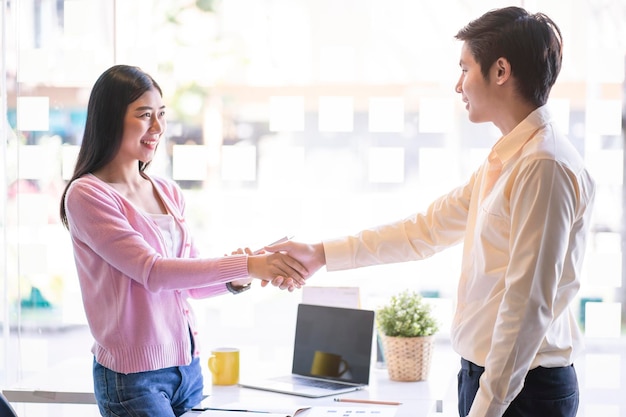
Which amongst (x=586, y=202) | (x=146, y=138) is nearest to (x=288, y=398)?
(x=146, y=138)

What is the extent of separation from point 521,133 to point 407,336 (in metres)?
1.03

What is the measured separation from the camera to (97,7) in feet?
10.8

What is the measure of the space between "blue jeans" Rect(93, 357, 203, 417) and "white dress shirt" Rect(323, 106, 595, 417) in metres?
0.82

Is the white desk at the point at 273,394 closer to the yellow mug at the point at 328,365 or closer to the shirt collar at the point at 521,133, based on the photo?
the yellow mug at the point at 328,365

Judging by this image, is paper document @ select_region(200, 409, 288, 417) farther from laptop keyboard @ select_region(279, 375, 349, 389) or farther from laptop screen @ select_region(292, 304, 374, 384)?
laptop screen @ select_region(292, 304, 374, 384)

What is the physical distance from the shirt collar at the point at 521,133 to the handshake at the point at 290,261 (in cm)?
86

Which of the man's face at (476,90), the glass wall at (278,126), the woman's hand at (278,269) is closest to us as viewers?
the man's face at (476,90)

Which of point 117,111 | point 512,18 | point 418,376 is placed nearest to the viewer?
point 512,18

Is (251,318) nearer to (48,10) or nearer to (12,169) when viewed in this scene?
(12,169)

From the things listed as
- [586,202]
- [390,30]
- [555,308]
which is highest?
[390,30]

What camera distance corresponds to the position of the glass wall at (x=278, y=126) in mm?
3080

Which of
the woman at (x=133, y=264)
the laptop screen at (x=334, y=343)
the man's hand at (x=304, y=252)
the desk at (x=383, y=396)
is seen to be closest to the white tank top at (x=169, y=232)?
the woman at (x=133, y=264)

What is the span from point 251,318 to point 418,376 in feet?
2.82

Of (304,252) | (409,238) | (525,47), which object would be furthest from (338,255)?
(525,47)
